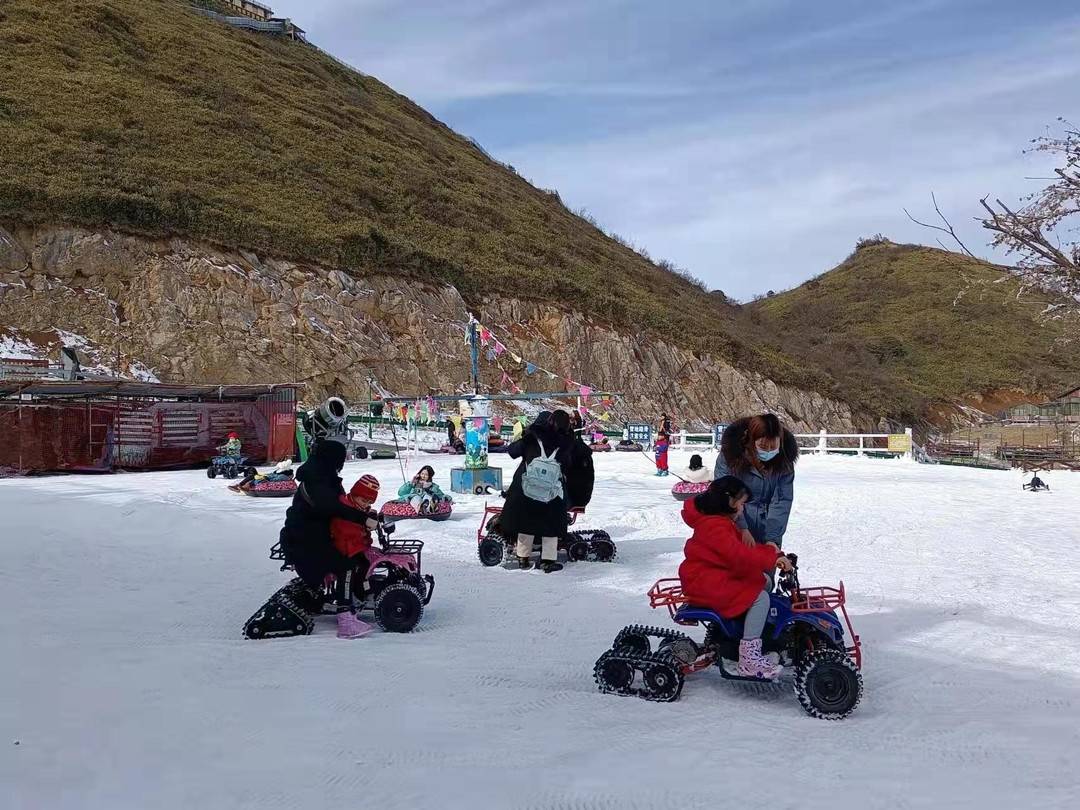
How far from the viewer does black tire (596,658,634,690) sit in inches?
205

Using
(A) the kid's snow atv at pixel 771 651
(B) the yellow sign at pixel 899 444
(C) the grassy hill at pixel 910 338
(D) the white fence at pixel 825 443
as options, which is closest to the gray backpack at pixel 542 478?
(A) the kid's snow atv at pixel 771 651

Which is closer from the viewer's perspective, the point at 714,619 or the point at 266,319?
the point at 714,619

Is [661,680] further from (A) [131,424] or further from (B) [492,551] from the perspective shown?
(A) [131,424]

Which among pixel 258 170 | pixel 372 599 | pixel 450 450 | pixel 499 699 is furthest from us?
pixel 258 170

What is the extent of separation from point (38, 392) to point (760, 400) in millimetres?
40369

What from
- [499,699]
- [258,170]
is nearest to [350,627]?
[499,699]

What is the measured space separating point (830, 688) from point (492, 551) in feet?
17.6

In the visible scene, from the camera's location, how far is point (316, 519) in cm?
666

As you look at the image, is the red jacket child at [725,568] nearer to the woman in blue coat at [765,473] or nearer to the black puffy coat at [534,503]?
the woman in blue coat at [765,473]

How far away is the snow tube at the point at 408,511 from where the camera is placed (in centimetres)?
1277

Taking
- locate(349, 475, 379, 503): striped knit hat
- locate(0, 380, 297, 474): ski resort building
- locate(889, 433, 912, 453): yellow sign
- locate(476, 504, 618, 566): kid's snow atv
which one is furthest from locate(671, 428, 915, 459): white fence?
locate(349, 475, 379, 503): striped knit hat

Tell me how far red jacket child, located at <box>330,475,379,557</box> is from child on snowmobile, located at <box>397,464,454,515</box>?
19.9 feet

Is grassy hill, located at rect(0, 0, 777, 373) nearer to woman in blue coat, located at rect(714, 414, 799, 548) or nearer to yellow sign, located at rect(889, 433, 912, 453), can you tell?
yellow sign, located at rect(889, 433, 912, 453)

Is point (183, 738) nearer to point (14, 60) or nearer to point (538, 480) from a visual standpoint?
point (538, 480)
